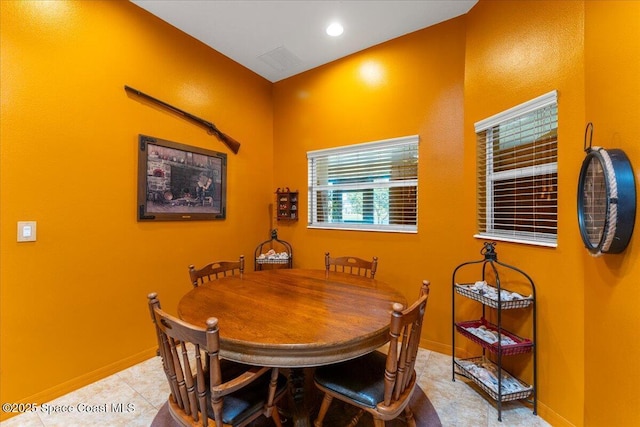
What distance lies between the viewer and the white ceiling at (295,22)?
2396mm

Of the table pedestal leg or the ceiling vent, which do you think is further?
the ceiling vent

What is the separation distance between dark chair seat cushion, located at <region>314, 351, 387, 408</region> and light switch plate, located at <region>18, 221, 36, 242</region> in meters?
2.08

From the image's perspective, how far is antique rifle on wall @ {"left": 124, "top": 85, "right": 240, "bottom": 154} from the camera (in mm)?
2421

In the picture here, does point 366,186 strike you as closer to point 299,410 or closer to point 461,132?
point 461,132

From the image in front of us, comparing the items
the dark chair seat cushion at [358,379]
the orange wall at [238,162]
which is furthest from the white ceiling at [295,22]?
the dark chair seat cushion at [358,379]

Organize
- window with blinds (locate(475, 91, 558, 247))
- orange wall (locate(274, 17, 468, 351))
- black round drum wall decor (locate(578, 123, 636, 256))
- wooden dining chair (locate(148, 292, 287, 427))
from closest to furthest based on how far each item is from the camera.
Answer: wooden dining chair (locate(148, 292, 287, 427)) → black round drum wall decor (locate(578, 123, 636, 256)) → window with blinds (locate(475, 91, 558, 247)) → orange wall (locate(274, 17, 468, 351))

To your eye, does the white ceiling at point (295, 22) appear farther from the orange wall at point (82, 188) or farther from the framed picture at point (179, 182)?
the framed picture at point (179, 182)

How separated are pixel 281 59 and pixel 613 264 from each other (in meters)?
3.36

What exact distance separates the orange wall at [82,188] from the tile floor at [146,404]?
14 centimetres

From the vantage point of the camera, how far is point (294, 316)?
1.42 metres

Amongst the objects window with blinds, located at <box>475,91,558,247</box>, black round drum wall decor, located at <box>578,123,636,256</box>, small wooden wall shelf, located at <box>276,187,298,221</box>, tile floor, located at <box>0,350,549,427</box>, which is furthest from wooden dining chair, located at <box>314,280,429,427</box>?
small wooden wall shelf, located at <box>276,187,298,221</box>

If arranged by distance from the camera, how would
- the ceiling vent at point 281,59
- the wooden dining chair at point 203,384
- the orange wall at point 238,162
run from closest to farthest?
the wooden dining chair at point 203,384
the orange wall at point 238,162
the ceiling vent at point 281,59

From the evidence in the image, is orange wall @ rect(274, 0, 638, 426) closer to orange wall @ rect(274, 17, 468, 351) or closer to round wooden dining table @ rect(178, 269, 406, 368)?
orange wall @ rect(274, 17, 468, 351)

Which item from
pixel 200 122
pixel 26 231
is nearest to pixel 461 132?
pixel 200 122
